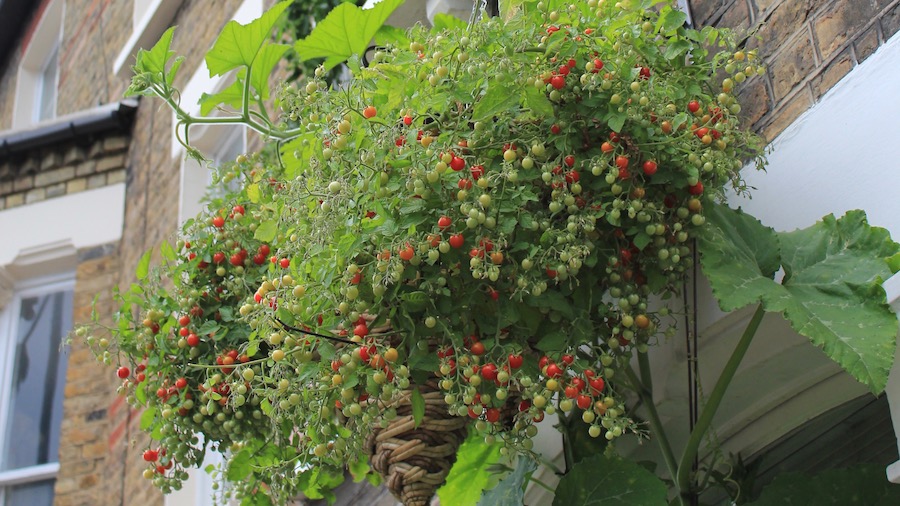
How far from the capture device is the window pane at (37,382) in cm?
657

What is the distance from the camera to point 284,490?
2.57 metres

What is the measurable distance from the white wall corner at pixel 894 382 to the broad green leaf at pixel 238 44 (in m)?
1.38

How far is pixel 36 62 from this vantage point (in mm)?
9719

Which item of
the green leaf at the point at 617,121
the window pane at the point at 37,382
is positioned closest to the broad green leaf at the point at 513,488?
the green leaf at the point at 617,121

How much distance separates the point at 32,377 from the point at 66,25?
3.32 m

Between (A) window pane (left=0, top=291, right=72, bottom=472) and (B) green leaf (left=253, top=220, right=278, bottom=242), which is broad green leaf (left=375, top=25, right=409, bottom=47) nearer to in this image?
(B) green leaf (left=253, top=220, right=278, bottom=242)

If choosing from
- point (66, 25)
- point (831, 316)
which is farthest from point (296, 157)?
point (66, 25)

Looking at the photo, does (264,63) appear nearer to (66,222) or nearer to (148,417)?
(148,417)

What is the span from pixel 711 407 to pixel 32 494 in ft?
16.9

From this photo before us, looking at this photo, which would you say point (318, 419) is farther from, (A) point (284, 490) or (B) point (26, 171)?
(B) point (26, 171)

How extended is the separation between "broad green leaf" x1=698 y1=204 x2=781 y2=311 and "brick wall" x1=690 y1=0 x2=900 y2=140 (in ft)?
1.08

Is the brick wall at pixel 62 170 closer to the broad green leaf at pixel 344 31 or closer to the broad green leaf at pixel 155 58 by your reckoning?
the broad green leaf at pixel 155 58

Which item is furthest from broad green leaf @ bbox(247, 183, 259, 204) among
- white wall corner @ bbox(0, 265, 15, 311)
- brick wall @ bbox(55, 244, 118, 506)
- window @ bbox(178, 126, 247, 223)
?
white wall corner @ bbox(0, 265, 15, 311)

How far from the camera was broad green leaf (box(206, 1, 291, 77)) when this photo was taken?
2467mm
